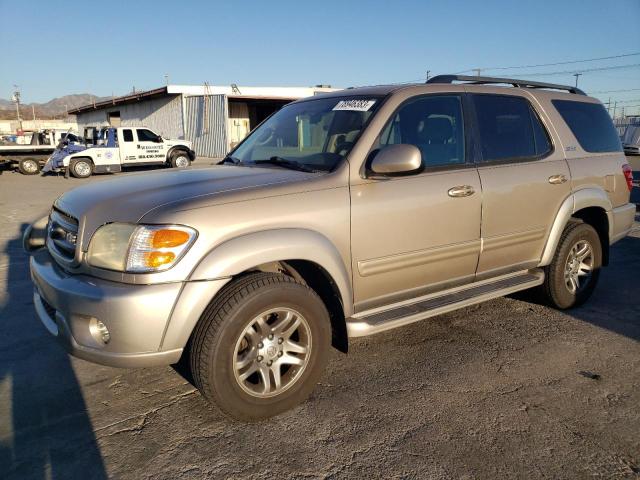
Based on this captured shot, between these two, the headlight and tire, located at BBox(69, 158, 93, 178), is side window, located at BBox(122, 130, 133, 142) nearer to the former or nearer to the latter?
tire, located at BBox(69, 158, 93, 178)

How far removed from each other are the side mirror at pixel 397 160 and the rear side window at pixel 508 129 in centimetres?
102

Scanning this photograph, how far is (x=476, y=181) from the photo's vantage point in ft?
11.6

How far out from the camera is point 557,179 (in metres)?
4.06

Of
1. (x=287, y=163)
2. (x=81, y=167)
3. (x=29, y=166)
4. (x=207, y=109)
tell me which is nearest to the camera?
(x=287, y=163)

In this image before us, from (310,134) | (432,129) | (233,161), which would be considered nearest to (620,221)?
(432,129)

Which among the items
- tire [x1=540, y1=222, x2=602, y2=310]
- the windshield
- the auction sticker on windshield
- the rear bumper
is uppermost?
the auction sticker on windshield

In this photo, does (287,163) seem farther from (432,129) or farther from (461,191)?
(461,191)

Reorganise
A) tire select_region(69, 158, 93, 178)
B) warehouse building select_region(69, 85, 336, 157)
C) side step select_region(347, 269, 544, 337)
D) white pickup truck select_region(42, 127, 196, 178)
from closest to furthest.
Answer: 1. side step select_region(347, 269, 544, 337)
2. tire select_region(69, 158, 93, 178)
3. white pickup truck select_region(42, 127, 196, 178)
4. warehouse building select_region(69, 85, 336, 157)

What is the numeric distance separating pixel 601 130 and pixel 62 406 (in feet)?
16.8

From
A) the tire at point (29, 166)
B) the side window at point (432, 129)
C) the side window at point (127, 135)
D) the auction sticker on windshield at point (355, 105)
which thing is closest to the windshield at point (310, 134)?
the auction sticker on windshield at point (355, 105)

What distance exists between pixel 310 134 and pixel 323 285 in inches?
48.7

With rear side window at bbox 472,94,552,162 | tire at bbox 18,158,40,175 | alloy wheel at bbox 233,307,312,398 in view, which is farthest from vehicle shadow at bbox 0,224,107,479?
tire at bbox 18,158,40,175

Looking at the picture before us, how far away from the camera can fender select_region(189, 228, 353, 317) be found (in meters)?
→ 2.49

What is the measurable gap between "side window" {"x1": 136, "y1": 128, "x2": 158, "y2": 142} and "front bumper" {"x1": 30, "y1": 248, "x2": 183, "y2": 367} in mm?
19117
